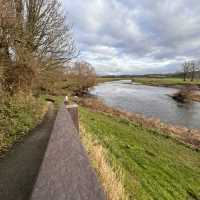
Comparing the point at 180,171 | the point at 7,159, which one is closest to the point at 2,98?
the point at 7,159

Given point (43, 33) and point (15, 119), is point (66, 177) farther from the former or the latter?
point (43, 33)

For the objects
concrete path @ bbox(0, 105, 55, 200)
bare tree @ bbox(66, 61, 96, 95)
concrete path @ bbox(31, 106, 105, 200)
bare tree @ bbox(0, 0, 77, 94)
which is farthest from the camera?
bare tree @ bbox(66, 61, 96, 95)

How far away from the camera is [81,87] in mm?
43938

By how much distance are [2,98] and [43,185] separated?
7722 mm

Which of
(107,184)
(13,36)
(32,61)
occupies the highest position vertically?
(13,36)

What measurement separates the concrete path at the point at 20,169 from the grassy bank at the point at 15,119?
0.50 m

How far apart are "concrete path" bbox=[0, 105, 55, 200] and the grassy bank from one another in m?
0.50

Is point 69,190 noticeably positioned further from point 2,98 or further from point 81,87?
point 81,87

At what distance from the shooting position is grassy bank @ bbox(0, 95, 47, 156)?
6429 millimetres

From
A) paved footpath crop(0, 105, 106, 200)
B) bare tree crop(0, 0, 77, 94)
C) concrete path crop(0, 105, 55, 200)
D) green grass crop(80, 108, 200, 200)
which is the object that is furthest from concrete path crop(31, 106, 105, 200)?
bare tree crop(0, 0, 77, 94)

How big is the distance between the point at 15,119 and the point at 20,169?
3.82 meters

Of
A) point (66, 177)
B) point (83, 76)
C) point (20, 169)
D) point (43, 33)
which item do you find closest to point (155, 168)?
point (20, 169)

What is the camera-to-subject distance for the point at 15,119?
7.81 meters

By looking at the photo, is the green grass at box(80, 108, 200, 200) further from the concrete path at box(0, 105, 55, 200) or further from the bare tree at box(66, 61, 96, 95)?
the bare tree at box(66, 61, 96, 95)
